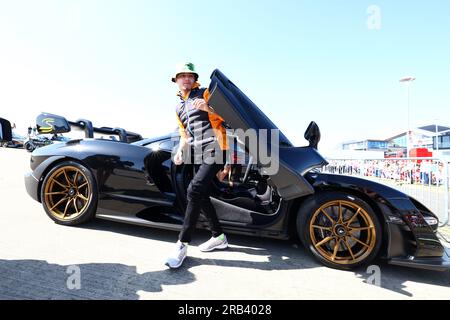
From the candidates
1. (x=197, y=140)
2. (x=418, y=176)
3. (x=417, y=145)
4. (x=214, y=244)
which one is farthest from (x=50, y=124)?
(x=417, y=145)

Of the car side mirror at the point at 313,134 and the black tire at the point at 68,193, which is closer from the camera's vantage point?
the car side mirror at the point at 313,134

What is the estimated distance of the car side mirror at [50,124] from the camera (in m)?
2.69

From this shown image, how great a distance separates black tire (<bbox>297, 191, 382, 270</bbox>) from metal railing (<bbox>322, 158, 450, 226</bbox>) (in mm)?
1549

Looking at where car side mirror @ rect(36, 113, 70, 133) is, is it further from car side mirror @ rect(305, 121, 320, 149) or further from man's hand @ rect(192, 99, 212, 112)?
car side mirror @ rect(305, 121, 320, 149)

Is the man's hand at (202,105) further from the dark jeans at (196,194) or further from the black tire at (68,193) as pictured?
the black tire at (68,193)

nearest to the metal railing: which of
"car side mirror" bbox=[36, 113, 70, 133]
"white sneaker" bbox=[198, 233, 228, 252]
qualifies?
"white sneaker" bbox=[198, 233, 228, 252]

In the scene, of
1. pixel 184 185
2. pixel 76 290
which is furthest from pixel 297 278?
pixel 76 290

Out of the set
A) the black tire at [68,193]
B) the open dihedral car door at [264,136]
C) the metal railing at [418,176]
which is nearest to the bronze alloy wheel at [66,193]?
the black tire at [68,193]

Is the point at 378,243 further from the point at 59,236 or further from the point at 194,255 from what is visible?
the point at 59,236

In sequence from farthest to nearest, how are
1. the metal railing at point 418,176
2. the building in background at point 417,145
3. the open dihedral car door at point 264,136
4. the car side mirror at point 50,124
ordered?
the building in background at point 417,145 → the metal railing at point 418,176 → the car side mirror at point 50,124 → the open dihedral car door at point 264,136

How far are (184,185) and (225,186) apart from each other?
1.81 ft

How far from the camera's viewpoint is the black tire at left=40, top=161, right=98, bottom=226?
2793 mm

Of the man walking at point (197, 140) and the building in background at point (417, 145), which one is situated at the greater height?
the building in background at point (417, 145)

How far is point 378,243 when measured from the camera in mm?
2086
